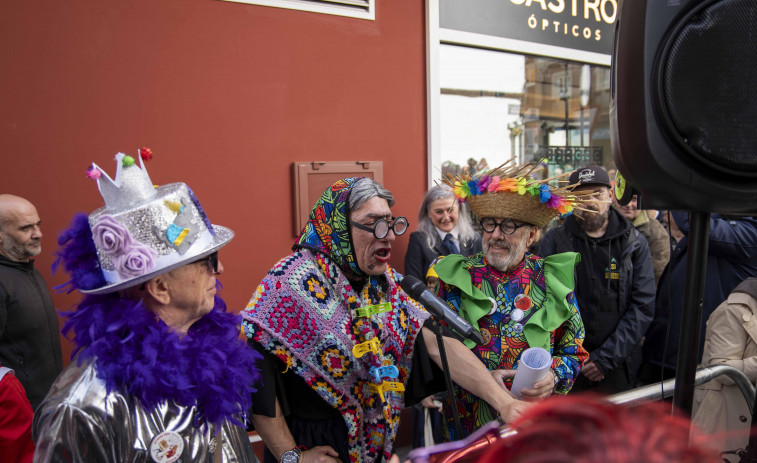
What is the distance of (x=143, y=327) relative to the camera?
1.33 metres

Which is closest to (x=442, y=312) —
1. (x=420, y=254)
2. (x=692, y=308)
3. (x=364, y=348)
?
(x=364, y=348)

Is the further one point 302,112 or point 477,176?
point 302,112

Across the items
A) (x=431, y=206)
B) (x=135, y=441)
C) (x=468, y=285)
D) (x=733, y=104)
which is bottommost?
(x=135, y=441)

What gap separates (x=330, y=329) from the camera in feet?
6.12

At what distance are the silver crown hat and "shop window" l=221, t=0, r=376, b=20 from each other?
Answer: 2.69 metres

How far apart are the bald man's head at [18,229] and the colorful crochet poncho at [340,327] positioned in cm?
185

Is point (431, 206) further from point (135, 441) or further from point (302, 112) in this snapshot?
point (135, 441)

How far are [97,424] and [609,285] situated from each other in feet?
10.2

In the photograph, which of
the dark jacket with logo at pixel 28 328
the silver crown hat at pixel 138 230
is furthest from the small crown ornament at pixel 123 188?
the dark jacket with logo at pixel 28 328

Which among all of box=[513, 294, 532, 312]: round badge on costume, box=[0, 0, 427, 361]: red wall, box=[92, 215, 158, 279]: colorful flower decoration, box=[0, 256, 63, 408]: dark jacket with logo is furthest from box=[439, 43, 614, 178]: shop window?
box=[92, 215, 158, 279]: colorful flower decoration

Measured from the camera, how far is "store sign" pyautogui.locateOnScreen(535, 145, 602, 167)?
561 centimetres

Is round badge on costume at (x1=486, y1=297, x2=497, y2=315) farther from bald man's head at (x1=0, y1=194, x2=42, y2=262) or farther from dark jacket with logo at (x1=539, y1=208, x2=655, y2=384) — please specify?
bald man's head at (x1=0, y1=194, x2=42, y2=262)

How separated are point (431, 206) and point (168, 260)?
3.02 meters

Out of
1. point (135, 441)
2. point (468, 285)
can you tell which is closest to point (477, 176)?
point (468, 285)
